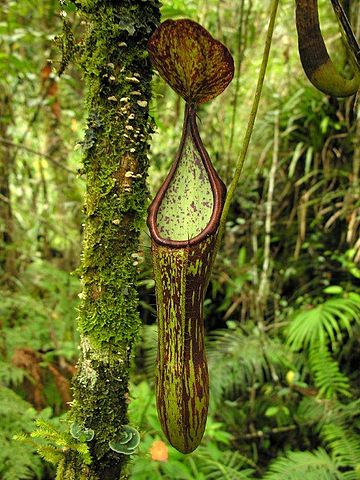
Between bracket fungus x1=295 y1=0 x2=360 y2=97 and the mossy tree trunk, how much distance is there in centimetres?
29

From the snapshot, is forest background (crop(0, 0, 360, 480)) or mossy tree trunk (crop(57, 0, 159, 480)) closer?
mossy tree trunk (crop(57, 0, 159, 480))

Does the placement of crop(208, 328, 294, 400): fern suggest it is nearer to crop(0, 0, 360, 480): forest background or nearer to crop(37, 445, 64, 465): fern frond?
crop(0, 0, 360, 480): forest background

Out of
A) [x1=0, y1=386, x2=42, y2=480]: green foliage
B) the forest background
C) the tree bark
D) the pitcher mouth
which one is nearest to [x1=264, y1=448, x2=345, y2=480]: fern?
the forest background

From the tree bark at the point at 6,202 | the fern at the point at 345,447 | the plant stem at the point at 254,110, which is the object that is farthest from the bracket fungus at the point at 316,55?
the tree bark at the point at 6,202

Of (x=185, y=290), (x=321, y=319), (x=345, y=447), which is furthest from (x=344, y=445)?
(x=185, y=290)

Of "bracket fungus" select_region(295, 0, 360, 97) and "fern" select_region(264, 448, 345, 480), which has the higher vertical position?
"bracket fungus" select_region(295, 0, 360, 97)

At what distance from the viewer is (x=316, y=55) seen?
3.06ft

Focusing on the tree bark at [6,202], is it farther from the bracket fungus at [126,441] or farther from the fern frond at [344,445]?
the bracket fungus at [126,441]

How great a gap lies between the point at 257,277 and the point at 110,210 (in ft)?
7.39

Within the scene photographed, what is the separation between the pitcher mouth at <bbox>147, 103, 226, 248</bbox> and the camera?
858 mm

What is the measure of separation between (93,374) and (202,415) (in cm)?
21

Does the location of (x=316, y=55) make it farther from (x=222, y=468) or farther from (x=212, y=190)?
(x=222, y=468)

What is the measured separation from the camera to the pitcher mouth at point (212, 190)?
0.86 m

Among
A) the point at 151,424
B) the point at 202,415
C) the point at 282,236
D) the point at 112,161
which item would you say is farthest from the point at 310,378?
the point at 112,161
